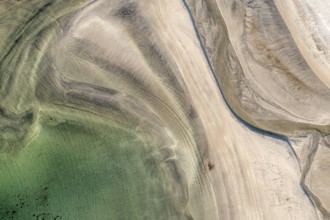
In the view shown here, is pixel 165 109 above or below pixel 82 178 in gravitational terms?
above

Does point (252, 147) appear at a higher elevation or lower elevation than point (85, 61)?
lower

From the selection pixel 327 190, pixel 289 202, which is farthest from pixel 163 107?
pixel 327 190

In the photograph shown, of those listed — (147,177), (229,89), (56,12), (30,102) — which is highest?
(56,12)

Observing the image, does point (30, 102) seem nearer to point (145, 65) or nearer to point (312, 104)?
point (145, 65)
